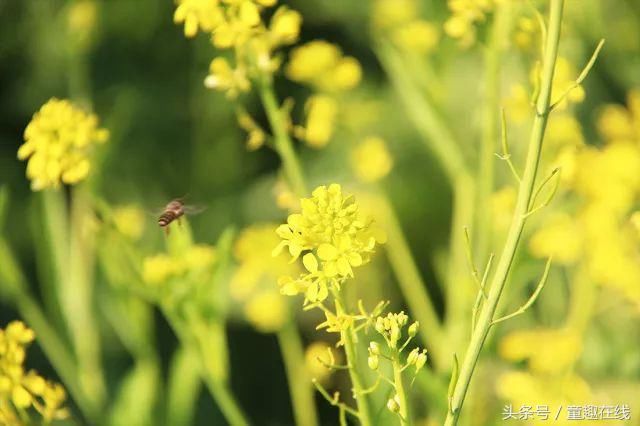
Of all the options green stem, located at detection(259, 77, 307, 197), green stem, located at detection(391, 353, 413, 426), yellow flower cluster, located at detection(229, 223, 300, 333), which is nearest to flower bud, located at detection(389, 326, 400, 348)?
green stem, located at detection(391, 353, 413, 426)

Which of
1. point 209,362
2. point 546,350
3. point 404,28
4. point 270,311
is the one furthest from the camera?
point 404,28

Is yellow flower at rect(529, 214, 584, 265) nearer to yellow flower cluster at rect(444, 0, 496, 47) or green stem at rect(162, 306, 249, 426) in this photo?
yellow flower cluster at rect(444, 0, 496, 47)

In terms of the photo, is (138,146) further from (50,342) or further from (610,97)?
(610,97)

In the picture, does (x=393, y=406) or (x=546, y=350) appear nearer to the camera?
(x=393, y=406)

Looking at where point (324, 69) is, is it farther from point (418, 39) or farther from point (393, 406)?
point (393, 406)

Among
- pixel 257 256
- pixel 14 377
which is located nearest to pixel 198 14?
pixel 14 377

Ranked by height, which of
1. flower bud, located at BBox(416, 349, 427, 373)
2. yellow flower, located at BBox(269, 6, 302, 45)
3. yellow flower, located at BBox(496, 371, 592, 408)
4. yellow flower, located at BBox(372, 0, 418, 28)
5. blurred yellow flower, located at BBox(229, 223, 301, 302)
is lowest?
yellow flower, located at BBox(496, 371, 592, 408)

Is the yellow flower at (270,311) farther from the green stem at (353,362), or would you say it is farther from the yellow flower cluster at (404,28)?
the green stem at (353,362)
